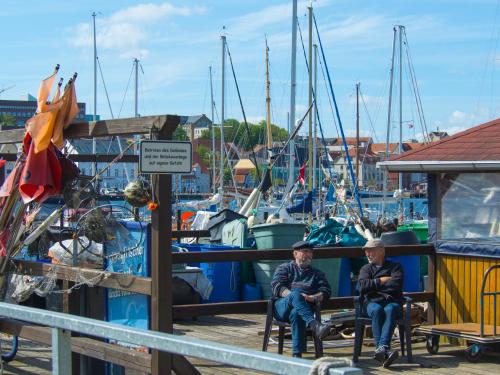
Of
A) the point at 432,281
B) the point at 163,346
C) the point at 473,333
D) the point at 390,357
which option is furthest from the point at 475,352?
the point at 163,346

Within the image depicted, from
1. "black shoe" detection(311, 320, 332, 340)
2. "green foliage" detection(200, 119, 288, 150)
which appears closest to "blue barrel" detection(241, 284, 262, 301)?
"black shoe" detection(311, 320, 332, 340)

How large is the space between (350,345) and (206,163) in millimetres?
125513

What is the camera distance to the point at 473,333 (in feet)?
27.4

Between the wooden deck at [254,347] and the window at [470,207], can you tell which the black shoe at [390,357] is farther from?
the window at [470,207]

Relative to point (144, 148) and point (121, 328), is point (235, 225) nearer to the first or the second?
point (144, 148)

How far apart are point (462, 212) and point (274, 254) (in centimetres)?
220

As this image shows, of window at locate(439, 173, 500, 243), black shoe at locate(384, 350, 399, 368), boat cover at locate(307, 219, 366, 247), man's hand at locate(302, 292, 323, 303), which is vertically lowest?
black shoe at locate(384, 350, 399, 368)

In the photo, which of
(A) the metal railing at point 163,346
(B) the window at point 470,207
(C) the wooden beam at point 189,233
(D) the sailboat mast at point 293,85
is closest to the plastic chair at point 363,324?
(B) the window at point 470,207

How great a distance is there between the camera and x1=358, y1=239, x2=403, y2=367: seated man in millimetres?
8055

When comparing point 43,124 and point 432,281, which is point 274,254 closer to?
point 432,281

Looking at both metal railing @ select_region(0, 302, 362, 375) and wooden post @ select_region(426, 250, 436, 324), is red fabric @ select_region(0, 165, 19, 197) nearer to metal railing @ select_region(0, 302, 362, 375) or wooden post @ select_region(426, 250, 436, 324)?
metal railing @ select_region(0, 302, 362, 375)

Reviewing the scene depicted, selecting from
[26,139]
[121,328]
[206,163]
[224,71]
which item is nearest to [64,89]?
[26,139]

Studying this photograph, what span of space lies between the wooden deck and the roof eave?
6.24 ft

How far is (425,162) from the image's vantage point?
9250 millimetres
